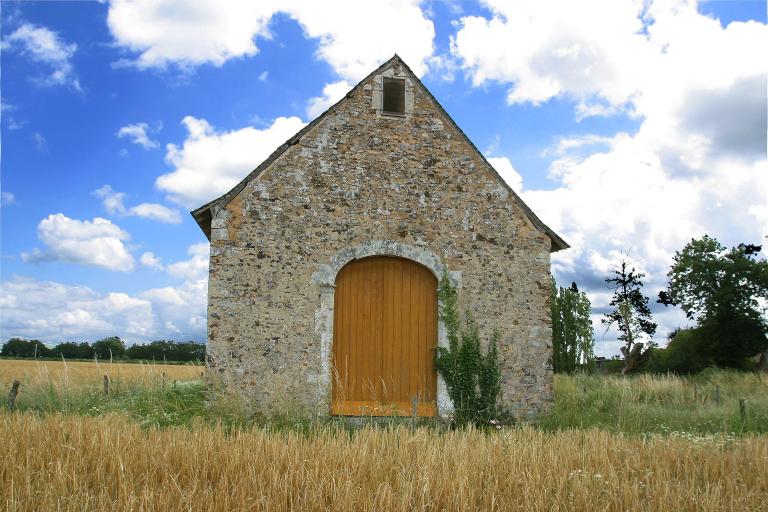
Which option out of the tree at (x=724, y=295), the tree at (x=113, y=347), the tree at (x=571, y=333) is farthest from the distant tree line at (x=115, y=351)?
the tree at (x=724, y=295)

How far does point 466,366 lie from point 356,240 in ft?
9.78

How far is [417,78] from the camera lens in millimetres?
11891

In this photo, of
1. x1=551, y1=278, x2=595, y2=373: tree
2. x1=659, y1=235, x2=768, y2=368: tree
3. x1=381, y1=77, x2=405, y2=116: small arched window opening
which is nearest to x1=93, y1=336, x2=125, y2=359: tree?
x1=381, y1=77, x2=405, y2=116: small arched window opening

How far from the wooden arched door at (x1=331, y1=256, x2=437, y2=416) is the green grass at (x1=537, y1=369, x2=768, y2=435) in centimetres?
237

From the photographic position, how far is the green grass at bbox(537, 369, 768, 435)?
11.4 m

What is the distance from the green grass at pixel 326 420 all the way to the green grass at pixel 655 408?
18 mm

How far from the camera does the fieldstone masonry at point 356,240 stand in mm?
10586

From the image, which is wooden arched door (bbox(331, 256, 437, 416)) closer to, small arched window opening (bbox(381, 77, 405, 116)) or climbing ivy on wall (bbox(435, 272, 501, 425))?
climbing ivy on wall (bbox(435, 272, 501, 425))

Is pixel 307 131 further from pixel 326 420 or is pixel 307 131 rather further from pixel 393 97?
pixel 326 420

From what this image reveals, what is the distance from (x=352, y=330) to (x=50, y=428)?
16.4 feet

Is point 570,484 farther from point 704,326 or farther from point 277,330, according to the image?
point 704,326

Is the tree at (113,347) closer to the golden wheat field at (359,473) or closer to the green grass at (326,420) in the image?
the green grass at (326,420)

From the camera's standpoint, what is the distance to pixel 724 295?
3022 cm

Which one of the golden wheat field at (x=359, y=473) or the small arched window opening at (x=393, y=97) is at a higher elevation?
the small arched window opening at (x=393, y=97)
